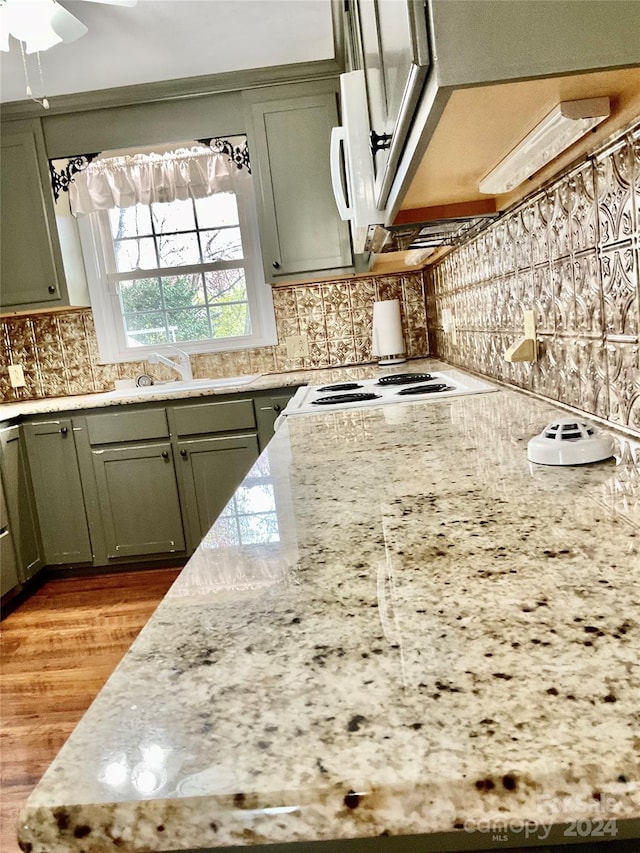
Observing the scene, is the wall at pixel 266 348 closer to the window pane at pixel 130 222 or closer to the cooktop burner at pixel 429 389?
the window pane at pixel 130 222

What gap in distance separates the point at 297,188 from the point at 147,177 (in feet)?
2.75

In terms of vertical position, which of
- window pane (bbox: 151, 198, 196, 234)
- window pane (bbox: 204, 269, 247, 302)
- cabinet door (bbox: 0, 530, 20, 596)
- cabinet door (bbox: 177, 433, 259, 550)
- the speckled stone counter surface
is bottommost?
cabinet door (bbox: 0, 530, 20, 596)

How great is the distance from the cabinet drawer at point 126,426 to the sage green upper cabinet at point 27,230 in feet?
2.20

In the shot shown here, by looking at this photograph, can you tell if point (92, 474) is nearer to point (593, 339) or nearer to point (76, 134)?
point (76, 134)

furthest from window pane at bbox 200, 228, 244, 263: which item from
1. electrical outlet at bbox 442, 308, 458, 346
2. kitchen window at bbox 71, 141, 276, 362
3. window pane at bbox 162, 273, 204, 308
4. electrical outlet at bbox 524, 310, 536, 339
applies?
electrical outlet at bbox 524, 310, 536, 339

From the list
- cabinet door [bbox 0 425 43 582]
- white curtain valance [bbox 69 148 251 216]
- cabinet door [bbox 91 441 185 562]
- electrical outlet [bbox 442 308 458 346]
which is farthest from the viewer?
white curtain valance [bbox 69 148 251 216]

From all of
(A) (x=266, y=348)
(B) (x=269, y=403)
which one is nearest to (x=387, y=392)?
(B) (x=269, y=403)

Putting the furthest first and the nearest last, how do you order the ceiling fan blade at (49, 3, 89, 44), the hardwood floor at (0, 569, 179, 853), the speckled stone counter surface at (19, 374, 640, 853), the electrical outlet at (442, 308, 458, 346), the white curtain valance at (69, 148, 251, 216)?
the white curtain valance at (69, 148, 251, 216), the electrical outlet at (442, 308, 458, 346), the ceiling fan blade at (49, 3, 89, 44), the hardwood floor at (0, 569, 179, 853), the speckled stone counter surface at (19, 374, 640, 853)

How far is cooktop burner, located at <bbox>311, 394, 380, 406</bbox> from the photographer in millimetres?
2002

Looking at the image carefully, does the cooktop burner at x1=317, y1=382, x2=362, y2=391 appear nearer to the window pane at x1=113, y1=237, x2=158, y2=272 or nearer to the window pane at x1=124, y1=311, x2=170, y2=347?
the window pane at x1=124, y1=311, x2=170, y2=347

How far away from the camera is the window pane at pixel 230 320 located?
3650mm

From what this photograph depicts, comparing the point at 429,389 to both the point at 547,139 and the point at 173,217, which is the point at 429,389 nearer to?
the point at 547,139

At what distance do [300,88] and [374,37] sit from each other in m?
2.20

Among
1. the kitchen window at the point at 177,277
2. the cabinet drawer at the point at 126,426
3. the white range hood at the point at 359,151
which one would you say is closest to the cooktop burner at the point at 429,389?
the white range hood at the point at 359,151
